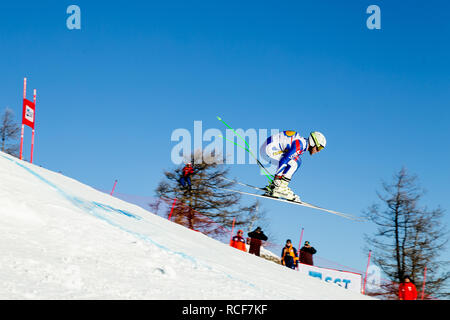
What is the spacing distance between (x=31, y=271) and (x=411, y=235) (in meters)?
18.6

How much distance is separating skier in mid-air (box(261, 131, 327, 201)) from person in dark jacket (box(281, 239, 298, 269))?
1175mm

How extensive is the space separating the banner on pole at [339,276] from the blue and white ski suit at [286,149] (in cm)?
287

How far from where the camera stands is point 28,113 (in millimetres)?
10828

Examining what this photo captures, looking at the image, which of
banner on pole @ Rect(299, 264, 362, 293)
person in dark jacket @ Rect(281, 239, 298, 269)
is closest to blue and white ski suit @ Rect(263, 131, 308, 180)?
person in dark jacket @ Rect(281, 239, 298, 269)

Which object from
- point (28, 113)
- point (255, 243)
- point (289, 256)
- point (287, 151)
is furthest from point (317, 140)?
point (28, 113)

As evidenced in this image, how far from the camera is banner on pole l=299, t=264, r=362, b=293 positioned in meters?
12.7

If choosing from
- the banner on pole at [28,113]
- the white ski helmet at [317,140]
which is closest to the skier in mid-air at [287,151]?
the white ski helmet at [317,140]

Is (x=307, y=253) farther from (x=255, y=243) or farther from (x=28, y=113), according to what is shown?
(x=28, y=113)

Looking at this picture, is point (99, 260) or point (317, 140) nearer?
point (99, 260)

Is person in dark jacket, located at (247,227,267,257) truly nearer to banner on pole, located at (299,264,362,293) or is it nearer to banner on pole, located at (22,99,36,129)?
banner on pole, located at (299,264,362,293)

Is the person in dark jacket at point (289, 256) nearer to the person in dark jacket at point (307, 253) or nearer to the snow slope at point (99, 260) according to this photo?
the person in dark jacket at point (307, 253)

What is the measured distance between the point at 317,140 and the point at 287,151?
78cm
